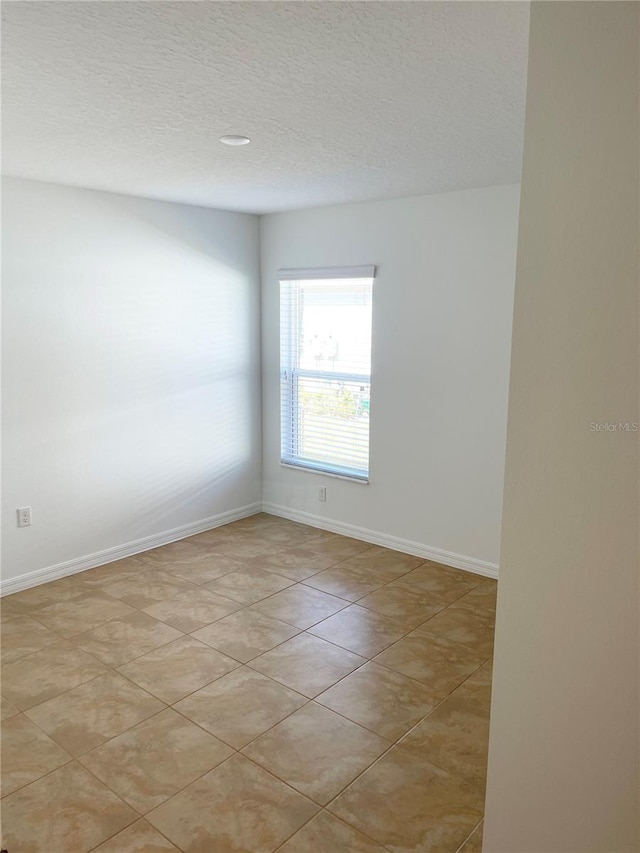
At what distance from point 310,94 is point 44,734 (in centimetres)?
260

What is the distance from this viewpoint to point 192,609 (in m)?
3.69

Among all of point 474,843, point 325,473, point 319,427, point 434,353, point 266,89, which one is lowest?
point 474,843

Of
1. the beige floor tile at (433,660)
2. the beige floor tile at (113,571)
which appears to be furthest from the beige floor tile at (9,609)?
the beige floor tile at (433,660)

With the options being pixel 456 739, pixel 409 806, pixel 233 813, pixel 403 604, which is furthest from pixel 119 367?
pixel 409 806

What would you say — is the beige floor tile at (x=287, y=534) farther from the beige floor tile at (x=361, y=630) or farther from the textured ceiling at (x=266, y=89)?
the textured ceiling at (x=266, y=89)

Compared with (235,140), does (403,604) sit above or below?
below

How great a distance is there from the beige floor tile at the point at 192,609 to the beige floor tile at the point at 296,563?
1.68 feet

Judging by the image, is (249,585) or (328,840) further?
(249,585)

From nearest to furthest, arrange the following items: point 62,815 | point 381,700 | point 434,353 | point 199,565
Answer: point 62,815
point 381,700
point 434,353
point 199,565

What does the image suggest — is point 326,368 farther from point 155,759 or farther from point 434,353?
point 155,759

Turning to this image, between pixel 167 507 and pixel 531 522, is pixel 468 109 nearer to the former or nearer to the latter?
pixel 531 522

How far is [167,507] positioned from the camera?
468 centimetres

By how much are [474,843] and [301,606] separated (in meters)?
1.78

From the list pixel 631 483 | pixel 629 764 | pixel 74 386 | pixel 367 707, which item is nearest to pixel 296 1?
pixel 631 483
